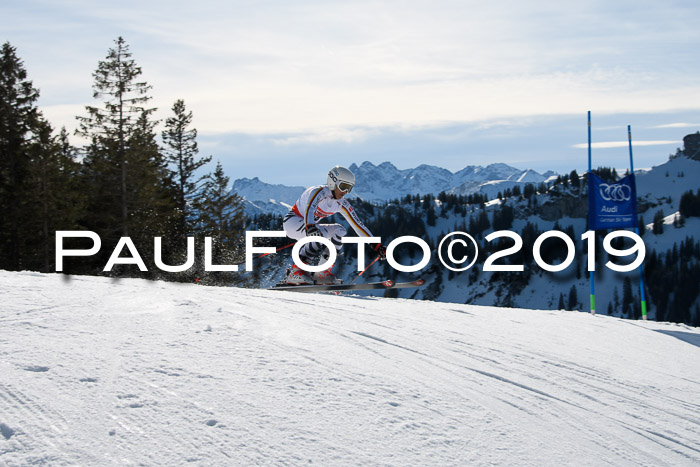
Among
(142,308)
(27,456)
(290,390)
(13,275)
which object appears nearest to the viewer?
(27,456)

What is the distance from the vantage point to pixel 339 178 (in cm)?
1127

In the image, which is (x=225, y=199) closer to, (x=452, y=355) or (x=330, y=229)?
(x=330, y=229)

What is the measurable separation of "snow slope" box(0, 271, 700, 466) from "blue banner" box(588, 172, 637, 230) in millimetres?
11253

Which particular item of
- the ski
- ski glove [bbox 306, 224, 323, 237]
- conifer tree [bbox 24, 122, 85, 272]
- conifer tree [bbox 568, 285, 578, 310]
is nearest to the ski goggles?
ski glove [bbox 306, 224, 323, 237]

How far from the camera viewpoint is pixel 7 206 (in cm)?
3102

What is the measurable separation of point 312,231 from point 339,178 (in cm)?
115

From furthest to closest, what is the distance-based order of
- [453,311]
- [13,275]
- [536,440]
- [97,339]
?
[453,311]
[13,275]
[97,339]
[536,440]

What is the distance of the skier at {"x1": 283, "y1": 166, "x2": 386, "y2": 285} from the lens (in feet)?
37.3

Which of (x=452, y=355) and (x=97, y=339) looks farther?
(x=452, y=355)

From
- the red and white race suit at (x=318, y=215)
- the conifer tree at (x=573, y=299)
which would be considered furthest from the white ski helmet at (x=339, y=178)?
the conifer tree at (x=573, y=299)

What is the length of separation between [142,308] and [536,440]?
164 inches

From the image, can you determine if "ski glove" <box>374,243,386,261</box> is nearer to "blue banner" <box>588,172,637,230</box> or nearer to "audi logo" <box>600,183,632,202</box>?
"blue banner" <box>588,172,637,230</box>

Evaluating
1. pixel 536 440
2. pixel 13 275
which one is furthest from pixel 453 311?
pixel 13 275

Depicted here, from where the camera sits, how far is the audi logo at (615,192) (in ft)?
57.6
